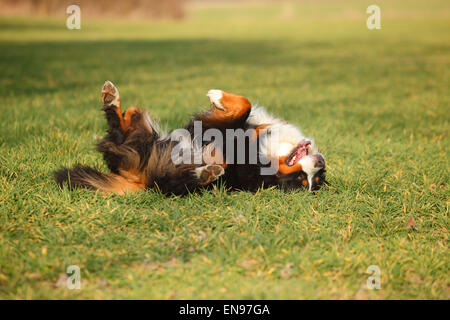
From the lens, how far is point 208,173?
2496mm

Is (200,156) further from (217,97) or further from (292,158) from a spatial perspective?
(292,158)

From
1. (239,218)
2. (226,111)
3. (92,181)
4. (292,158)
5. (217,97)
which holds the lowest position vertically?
(239,218)

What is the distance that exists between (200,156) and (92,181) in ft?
2.51

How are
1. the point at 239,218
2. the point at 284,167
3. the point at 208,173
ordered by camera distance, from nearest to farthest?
the point at 239,218, the point at 208,173, the point at 284,167

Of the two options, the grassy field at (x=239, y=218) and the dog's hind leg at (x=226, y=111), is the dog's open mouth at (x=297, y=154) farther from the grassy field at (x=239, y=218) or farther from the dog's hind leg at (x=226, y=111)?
the dog's hind leg at (x=226, y=111)

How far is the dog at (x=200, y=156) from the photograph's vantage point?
100 inches

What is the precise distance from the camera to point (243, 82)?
6.82 metres

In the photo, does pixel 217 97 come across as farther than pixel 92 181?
Yes

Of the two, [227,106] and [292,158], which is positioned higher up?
[227,106]

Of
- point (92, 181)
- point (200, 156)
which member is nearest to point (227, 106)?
point (200, 156)

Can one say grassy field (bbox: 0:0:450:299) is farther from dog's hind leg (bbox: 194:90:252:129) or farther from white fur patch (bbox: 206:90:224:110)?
white fur patch (bbox: 206:90:224:110)

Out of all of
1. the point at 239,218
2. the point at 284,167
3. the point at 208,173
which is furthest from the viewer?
the point at 284,167
